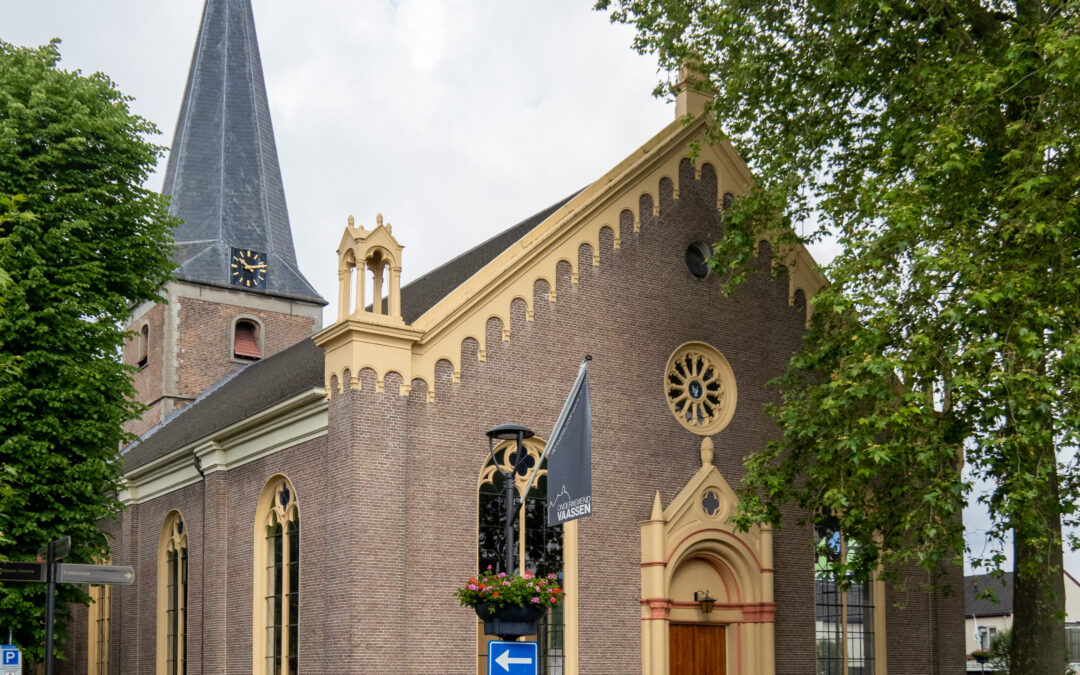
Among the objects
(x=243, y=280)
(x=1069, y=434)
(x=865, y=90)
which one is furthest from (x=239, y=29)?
(x=1069, y=434)

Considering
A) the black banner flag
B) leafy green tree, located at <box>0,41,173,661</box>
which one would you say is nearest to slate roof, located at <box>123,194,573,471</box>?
leafy green tree, located at <box>0,41,173,661</box>

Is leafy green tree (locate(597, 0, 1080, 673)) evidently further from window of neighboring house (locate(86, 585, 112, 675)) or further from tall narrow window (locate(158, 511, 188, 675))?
window of neighboring house (locate(86, 585, 112, 675))

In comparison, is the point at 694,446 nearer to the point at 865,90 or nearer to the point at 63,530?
the point at 865,90

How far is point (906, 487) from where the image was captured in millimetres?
18453

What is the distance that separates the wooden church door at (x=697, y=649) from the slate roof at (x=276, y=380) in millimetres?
7758

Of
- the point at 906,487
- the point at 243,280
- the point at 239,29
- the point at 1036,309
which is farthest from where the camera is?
the point at 239,29

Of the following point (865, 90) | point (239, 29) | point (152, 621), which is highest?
point (239, 29)

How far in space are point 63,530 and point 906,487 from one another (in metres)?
14.8

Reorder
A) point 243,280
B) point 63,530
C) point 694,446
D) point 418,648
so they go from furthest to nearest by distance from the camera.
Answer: point 243,280 → point 694,446 → point 63,530 → point 418,648

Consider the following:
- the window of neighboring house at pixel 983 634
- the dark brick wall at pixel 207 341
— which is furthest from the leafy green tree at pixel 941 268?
the window of neighboring house at pixel 983 634

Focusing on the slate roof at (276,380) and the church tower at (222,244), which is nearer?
the slate roof at (276,380)

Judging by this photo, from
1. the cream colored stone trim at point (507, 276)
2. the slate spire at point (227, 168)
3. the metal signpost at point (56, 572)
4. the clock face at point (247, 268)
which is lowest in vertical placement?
the metal signpost at point (56, 572)

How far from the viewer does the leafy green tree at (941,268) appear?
1631 cm

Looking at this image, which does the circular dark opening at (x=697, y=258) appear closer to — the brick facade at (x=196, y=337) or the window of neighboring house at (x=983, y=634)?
the brick facade at (x=196, y=337)
